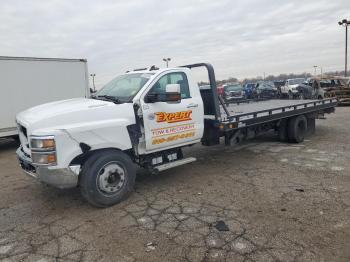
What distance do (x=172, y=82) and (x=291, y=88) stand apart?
2227 centimetres

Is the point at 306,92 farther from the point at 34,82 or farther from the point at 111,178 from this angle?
the point at 111,178

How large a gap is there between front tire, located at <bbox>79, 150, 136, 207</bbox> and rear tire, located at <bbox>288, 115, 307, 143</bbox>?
5397 millimetres

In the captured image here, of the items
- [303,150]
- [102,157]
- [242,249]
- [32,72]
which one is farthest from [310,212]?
[32,72]

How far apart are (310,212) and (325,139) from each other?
220 inches

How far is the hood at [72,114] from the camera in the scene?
4531mm

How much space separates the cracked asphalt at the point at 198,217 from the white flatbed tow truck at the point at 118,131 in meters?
0.51

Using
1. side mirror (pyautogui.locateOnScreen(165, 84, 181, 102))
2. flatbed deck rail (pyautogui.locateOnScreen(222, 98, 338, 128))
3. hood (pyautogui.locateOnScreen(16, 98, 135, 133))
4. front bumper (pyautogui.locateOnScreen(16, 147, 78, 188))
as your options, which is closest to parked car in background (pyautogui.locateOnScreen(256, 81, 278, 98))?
flatbed deck rail (pyautogui.locateOnScreen(222, 98, 338, 128))

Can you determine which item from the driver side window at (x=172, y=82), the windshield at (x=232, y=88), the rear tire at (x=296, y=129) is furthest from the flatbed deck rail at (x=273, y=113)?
the windshield at (x=232, y=88)

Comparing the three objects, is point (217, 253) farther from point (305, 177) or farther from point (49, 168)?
point (305, 177)

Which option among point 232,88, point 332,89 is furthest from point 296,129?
point 232,88

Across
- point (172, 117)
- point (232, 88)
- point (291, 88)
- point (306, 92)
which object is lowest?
point (172, 117)

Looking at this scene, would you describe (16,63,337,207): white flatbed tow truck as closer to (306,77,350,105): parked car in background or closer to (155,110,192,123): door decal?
(155,110,192,123): door decal

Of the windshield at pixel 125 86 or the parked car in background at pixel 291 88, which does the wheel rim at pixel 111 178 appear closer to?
the windshield at pixel 125 86

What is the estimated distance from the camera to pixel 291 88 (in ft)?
85.1
